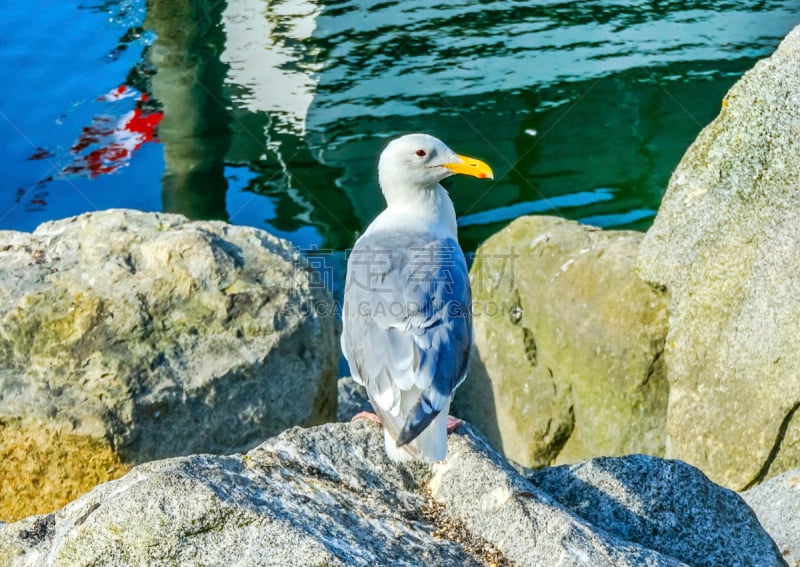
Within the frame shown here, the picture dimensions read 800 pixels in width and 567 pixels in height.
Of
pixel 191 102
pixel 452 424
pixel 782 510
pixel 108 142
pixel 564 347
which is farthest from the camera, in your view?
pixel 191 102

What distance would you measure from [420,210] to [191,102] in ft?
19.9

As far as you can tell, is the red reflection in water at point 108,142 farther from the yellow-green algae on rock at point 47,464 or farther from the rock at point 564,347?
the yellow-green algae on rock at point 47,464

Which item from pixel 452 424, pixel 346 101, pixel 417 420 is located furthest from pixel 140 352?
pixel 346 101

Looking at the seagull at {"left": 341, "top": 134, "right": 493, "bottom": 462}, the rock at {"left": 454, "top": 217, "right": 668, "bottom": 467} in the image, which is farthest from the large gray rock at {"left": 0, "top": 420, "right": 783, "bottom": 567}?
the rock at {"left": 454, "top": 217, "right": 668, "bottom": 467}

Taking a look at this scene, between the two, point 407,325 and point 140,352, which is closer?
point 407,325

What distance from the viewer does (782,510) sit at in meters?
3.80

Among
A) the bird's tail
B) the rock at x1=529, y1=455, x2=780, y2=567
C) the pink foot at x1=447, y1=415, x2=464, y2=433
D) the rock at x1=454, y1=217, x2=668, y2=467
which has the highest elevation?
the bird's tail

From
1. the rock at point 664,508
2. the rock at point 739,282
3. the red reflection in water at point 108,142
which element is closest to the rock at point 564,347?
the rock at point 739,282

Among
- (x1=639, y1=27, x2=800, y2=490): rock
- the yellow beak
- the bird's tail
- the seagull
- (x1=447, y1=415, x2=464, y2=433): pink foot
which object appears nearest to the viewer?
the bird's tail

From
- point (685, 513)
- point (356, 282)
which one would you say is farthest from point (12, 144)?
point (685, 513)

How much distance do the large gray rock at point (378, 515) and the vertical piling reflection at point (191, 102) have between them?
5500 millimetres

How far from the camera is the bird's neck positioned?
420 centimetres

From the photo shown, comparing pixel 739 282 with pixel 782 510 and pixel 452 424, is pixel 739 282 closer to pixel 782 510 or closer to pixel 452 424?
pixel 782 510

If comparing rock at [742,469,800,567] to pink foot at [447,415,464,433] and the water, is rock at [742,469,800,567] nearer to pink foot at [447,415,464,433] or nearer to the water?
pink foot at [447,415,464,433]
